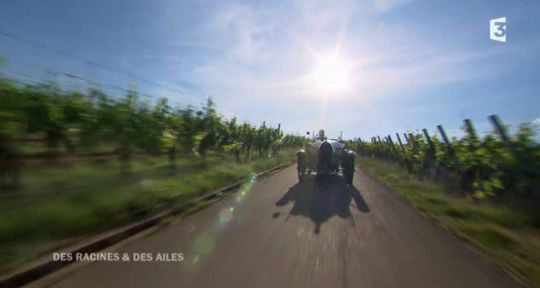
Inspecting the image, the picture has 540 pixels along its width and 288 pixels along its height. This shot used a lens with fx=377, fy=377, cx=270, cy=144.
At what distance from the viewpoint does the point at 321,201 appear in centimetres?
1138

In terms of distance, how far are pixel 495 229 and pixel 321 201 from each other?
4739 millimetres

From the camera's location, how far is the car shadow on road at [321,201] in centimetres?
923

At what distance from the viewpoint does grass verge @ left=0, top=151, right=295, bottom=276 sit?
5.54m

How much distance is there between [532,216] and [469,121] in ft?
19.1

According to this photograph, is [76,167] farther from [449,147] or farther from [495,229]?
[449,147]

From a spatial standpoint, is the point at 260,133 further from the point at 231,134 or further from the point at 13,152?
the point at 13,152

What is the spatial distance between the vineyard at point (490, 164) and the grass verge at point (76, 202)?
28.9 feet

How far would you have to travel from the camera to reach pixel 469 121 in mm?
13898

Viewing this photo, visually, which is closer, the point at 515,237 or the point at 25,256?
the point at 25,256

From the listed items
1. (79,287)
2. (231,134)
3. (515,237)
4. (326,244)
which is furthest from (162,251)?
(231,134)

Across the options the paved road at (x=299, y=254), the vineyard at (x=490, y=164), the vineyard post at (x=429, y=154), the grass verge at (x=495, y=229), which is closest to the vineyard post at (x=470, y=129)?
the vineyard at (x=490, y=164)

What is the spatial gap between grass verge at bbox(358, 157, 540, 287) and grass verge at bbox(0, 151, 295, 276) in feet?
21.2

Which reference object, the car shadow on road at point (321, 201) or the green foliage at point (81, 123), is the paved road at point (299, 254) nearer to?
the car shadow on road at point (321, 201)

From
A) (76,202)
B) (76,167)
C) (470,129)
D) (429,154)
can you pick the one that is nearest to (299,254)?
(76,202)
